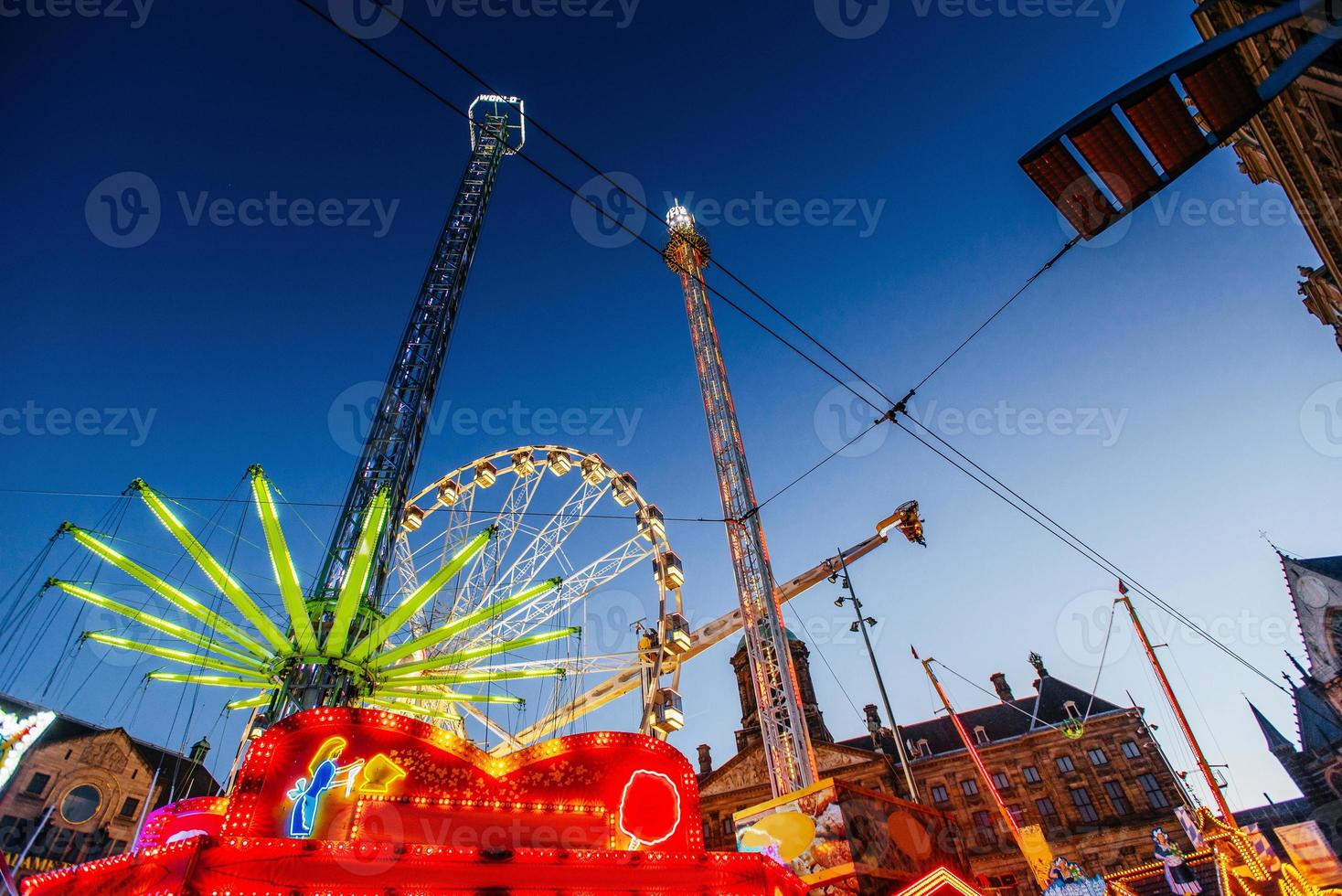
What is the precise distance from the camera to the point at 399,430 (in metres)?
16.5

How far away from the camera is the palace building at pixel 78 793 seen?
25.0m

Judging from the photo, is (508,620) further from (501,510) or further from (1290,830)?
(1290,830)

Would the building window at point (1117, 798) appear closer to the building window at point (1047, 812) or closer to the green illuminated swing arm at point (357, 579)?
the building window at point (1047, 812)

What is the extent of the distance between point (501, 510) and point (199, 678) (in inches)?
328

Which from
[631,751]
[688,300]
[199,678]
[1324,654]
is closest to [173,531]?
[199,678]

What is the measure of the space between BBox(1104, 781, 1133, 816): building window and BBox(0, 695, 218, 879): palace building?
43697mm

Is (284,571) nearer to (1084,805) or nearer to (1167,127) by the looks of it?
(1167,127)

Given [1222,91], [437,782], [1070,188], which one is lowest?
[437,782]

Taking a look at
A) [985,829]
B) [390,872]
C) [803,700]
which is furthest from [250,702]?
[985,829]

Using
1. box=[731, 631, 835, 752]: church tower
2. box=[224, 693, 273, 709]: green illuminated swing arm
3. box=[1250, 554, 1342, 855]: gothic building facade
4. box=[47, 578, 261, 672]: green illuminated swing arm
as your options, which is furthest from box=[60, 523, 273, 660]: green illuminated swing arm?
box=[1250, 554, 1342, 855]: gothic building facade

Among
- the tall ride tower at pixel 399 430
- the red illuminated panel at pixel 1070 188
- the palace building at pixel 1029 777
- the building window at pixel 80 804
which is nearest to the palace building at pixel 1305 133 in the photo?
the red illuminated panel at pixel 1070 188

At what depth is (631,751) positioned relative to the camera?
7297mm

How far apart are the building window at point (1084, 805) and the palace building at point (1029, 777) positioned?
0.16 ft

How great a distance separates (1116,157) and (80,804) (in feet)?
136
